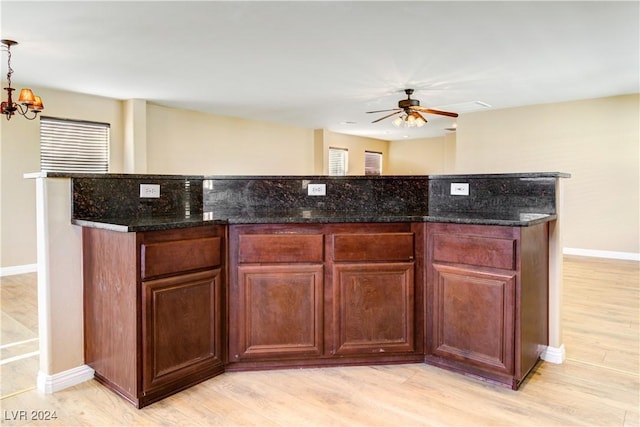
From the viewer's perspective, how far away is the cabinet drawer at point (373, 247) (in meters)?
2.23

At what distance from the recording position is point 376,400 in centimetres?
196

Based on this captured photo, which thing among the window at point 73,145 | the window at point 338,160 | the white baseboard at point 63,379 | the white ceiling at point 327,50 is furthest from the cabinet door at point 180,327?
the window at point 338,160

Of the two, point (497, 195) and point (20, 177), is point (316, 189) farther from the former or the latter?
point (20, 177)

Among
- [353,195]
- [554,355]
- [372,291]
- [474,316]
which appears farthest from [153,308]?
[554,355]

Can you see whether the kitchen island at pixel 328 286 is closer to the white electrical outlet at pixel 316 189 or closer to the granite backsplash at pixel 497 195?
the granite backsplash at pixel 497 195

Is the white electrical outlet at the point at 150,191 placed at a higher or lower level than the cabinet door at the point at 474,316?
higher

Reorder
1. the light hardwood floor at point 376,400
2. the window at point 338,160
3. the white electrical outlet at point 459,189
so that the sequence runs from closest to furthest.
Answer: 1. the light hardwood floor at point 376,400
2. the white electrical outlet at point 459,189
3. the window at point 338,160

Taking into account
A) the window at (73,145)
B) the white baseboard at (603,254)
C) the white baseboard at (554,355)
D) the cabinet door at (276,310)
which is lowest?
the white baseboard at (554,355)

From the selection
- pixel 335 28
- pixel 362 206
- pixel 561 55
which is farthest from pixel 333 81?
pixel 362 206

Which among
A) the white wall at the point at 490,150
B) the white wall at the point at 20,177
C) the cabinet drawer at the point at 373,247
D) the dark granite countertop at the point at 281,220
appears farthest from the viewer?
the white wall at the point at 490,150

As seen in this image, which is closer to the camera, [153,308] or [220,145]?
[153,308]

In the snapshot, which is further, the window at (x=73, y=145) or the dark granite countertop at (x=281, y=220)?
the window at (x=73, y=145)

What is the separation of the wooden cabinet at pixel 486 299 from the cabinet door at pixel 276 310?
0.67 metres

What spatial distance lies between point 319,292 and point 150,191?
1.17 metres
